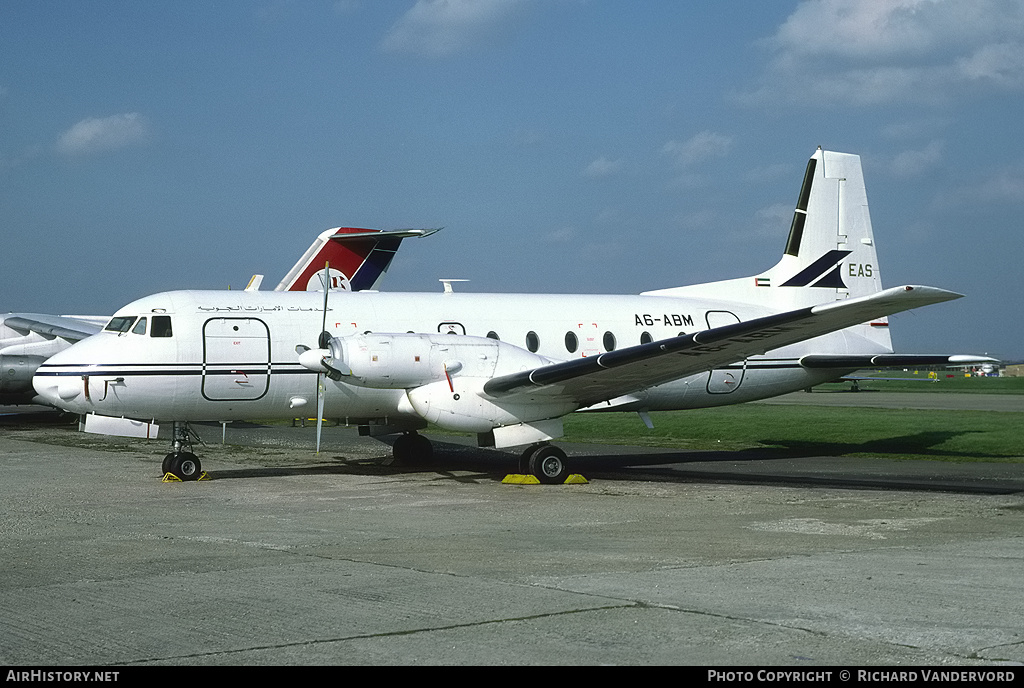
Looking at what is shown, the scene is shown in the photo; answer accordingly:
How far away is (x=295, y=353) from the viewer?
1572cm

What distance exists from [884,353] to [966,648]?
1479 cm

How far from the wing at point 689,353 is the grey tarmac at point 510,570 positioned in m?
1.42

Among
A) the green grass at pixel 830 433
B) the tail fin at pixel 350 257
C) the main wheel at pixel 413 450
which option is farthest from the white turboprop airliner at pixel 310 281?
the main wheel at pixel 413 450

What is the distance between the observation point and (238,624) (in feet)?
21.8

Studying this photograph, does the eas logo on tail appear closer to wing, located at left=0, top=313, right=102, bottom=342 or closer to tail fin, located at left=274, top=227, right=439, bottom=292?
tail fin, located at left=274, top=227, right=439, bottom=292

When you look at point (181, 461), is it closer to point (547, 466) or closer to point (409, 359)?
point (409, 359)

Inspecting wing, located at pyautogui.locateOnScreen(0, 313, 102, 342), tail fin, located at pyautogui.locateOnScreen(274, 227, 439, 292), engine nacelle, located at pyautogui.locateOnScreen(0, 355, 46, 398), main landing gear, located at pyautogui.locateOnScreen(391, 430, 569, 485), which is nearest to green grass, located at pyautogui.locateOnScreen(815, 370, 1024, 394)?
tail fin, located at pyautogui.locateOnScreen(274, 227, 439, 292)

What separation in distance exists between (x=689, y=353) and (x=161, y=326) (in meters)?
7.38

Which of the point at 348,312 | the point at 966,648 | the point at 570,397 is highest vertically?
the point at 348,312

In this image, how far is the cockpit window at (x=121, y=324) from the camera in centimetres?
1537

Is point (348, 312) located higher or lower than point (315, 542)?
higher

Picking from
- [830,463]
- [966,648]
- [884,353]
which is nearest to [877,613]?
[966,648]

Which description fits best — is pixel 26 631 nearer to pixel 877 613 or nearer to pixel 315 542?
pixel 315 542

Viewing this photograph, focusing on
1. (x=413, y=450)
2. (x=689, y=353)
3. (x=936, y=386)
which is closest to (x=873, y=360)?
(x=689, y=353)
